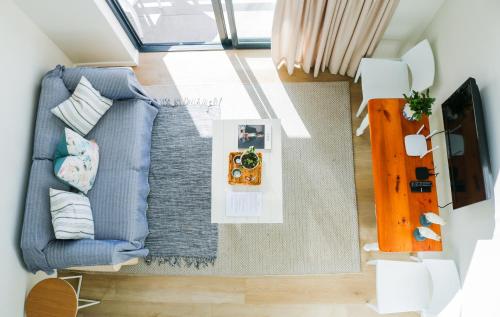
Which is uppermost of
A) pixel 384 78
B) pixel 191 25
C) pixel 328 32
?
pixel 191 25

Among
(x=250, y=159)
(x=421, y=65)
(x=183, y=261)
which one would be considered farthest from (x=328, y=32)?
(x=183, y=261)

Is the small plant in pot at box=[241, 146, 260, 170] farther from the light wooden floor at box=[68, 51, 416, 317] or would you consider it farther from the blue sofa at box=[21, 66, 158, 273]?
the light wooden floor at box=[68, 51, 416, 317]

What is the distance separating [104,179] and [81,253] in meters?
0.58

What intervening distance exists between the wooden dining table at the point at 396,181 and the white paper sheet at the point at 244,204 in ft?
2.64

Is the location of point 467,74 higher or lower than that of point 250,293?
higher

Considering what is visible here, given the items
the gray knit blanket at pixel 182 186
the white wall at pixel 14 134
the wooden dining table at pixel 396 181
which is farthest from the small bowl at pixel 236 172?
the white wall at pixel 14 134

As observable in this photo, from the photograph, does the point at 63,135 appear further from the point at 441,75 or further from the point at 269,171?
the point at 441,75

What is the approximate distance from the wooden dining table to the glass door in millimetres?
1474

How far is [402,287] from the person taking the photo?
7.91ft

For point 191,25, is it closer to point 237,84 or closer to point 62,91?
point 237,84

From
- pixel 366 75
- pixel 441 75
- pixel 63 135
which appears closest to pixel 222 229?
pixel 63 135

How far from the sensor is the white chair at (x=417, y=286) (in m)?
2.27

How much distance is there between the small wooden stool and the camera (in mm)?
2492

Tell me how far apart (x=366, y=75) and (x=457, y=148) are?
0.96 meters
